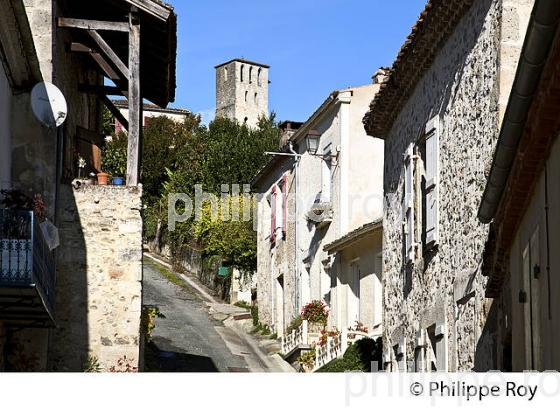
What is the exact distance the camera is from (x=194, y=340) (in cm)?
3036

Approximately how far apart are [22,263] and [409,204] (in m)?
6.34

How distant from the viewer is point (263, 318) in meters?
35.0

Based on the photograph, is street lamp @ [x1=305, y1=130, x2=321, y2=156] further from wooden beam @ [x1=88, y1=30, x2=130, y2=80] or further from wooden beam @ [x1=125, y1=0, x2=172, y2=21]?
wooden beam @ [x1=88, y1=30, x2=130, y2=80]

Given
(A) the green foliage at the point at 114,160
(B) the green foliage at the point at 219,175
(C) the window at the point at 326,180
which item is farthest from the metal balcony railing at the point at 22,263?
(A) the green foliage at the point at 114,160

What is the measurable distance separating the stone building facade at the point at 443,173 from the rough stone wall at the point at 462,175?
1 cm

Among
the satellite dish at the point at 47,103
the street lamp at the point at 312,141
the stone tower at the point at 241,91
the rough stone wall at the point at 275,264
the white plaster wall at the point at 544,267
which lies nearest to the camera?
the white plaster wall at the point at 544,267

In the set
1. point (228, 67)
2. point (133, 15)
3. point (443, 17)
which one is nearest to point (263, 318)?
point (133, 15)

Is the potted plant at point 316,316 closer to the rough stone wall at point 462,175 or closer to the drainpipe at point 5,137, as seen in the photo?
the rough stone wall at point 462,175

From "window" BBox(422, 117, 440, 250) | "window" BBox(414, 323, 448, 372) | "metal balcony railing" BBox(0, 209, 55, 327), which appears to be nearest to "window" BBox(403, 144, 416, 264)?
"window" BBox(422, 117, 440, 250)

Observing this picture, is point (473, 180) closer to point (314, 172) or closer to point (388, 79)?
point (388, 79)

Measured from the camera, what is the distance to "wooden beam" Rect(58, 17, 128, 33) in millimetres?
17609

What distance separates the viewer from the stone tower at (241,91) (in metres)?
88.0
